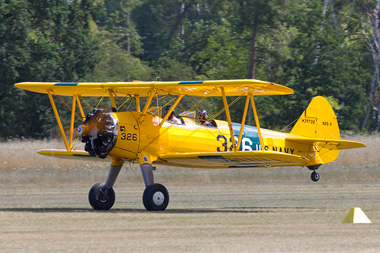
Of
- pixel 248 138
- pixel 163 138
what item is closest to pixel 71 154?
pixel 163 138

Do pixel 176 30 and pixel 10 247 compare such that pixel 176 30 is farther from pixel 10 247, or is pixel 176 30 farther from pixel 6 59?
pixel 10 247

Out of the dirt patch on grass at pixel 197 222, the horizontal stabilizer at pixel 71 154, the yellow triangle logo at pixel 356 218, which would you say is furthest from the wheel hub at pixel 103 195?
the yellow triangle logo at pixel 356 218

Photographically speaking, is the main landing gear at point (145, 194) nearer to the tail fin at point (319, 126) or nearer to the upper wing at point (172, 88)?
the upper wing at point (172, 88)

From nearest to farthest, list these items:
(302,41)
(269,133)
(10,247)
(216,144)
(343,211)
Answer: (10,247)
(343,211)
(216,144)
(269,133)
(302,41)

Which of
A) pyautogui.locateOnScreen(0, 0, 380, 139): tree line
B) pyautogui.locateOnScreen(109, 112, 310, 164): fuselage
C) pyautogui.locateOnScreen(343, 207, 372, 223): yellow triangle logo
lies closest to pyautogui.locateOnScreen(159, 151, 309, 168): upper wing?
pyautogui.locateOnScreen(109, 112, 310, 164): fuselage

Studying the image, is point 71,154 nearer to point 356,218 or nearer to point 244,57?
point 356,218

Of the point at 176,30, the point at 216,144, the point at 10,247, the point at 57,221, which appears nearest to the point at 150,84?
the point at 216,144

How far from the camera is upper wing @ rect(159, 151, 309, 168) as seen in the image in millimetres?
13109

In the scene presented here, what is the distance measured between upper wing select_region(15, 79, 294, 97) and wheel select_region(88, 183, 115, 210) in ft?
6.91

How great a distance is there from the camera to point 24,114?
38.2 meters

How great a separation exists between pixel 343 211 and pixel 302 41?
28.8 m

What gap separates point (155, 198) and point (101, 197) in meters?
1.32

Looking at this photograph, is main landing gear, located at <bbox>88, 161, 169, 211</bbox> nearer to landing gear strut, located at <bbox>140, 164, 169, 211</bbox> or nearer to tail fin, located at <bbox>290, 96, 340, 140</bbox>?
landing gear strut, located at <bbox>140, 164, 169, 211</bbox>

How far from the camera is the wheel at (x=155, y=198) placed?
1341cm
